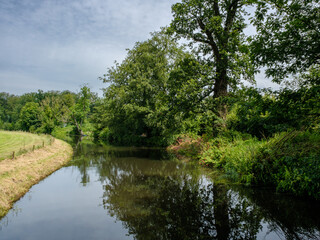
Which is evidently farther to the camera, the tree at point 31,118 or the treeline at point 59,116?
the tree at point 31,118

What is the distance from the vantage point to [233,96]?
1407 centimetres

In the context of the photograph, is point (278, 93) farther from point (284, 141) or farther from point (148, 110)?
point (148, 110)

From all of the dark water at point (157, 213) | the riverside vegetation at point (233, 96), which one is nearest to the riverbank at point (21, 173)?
the dark water at point (157, 213)

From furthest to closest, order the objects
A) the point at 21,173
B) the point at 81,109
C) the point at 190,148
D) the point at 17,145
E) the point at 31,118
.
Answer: the point at 31,118
the point at 81,109
the point at 17,145
the point at 190,148
the point at 21,173

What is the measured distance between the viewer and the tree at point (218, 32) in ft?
45.0

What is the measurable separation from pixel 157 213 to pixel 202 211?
4.75ft

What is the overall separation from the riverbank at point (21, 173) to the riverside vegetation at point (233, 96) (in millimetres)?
8174

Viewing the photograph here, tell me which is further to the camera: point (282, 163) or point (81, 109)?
point (81, 109)

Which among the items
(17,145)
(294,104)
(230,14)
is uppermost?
(230,14)

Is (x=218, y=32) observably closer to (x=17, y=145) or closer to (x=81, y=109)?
(x=17, y=145)

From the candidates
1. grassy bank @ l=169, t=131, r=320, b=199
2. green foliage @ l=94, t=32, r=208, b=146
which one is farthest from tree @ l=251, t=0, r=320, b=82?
green foliage @ l=94, t=32, r=208, b=146

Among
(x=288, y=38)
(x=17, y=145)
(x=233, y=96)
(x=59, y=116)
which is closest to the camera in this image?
(x=288, y=38)

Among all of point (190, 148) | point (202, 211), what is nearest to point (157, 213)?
point (202, 211)

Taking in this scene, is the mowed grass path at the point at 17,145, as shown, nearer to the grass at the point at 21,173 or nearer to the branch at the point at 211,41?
the grass at the point at 21,173
